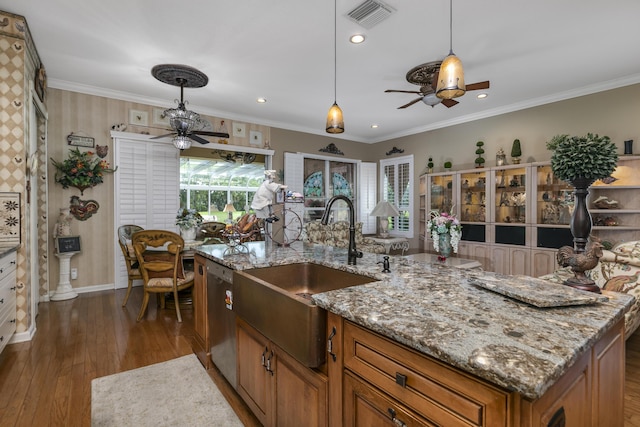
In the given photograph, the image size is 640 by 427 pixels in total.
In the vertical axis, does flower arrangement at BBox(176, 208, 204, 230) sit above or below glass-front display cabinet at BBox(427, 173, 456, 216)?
below

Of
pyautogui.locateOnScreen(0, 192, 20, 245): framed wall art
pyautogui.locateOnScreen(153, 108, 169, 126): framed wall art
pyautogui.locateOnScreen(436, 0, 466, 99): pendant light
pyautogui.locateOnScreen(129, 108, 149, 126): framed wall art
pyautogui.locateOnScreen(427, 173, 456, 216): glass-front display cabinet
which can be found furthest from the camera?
pyautogui.locateOnScreen(427, 173, 456, 216): glass-front display cabinet

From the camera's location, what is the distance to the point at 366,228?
24.1ft

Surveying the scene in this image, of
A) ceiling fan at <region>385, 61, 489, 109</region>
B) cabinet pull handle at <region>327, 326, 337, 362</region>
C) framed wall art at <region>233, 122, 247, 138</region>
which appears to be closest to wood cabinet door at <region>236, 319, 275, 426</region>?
cabinet pull handle at <region>327, 326, 337, 362</region>

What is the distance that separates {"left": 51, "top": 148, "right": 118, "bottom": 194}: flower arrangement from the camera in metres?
4.16

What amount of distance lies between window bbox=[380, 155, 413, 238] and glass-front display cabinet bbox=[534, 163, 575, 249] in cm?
241

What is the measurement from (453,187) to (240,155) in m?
3.96

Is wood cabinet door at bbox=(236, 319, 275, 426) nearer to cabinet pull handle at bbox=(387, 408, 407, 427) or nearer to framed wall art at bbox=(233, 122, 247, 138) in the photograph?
cabinet pull handle at bbox=(387, 408, 407, 427)

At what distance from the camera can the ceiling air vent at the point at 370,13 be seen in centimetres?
254

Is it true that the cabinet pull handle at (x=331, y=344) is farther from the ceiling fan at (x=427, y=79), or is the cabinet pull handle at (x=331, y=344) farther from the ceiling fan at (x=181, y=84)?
the ceiling fan at (x=181, y=84)

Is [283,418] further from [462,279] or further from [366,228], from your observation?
[366,228]

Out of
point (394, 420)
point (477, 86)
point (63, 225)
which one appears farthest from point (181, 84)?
point (394, 420)

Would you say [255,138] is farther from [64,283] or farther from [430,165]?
[64,283]

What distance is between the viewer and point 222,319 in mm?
2076

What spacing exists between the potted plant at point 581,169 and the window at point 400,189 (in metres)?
5.14
